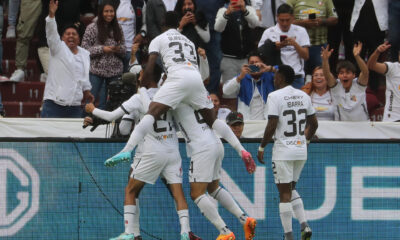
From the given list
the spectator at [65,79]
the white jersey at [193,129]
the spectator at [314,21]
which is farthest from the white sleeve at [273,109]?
the spectator at [314,21]

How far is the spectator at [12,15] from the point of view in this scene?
16.6 m

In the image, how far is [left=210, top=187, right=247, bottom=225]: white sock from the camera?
11.5 m

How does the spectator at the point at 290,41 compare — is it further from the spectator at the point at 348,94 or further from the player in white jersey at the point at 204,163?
the player in white jersey at the point at 204,163

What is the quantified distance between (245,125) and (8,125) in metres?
3.38

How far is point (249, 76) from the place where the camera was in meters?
14.2

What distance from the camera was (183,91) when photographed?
36.6 feet

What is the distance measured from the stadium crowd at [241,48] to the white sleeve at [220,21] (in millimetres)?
16

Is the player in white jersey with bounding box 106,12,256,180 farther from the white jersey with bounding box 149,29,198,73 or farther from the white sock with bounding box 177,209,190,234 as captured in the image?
the white sock with bounding box 177,209,190,234

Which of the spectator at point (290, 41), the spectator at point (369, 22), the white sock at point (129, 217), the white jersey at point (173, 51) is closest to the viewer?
the white sock at point (129, 217)

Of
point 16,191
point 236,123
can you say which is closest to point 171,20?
point 236,123

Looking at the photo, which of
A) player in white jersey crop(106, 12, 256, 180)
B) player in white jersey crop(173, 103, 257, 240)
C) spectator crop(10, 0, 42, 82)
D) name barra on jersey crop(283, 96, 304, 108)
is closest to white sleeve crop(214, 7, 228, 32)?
spectator crop(10, 0, 42, 82)

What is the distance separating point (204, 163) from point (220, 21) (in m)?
4.40

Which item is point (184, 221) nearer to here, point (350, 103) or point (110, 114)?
point (110, 114)

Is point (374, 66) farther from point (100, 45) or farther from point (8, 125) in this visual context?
point (8, 125)
